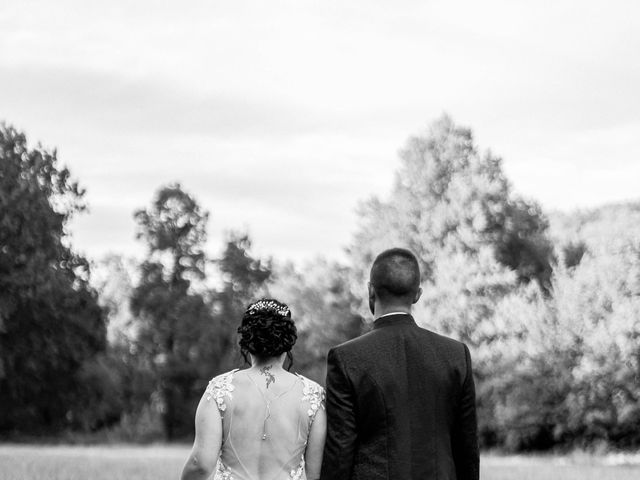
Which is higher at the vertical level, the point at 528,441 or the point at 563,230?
the point at 563,230

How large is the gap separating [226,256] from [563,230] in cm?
1684

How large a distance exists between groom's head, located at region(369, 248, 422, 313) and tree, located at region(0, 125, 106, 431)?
2768cm

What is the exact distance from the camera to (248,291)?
51.0 metres

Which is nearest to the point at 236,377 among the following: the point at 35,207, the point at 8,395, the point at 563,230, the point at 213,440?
the point at 213,440

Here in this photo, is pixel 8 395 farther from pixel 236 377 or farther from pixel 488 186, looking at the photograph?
pixel 236 377

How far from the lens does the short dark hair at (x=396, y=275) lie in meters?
5.18

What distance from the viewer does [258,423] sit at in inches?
211

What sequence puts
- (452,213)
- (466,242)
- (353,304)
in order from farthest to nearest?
(353,304), (452,213), (466,242)

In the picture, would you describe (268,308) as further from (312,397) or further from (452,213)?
(452,213)

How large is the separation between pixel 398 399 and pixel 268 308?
0.87 m

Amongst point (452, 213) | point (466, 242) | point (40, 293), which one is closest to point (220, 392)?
point (40, 293)

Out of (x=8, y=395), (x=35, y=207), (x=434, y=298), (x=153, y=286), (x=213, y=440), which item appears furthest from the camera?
(x=153, y=286)

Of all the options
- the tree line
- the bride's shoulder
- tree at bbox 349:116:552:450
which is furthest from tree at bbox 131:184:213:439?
the bride's shoulder

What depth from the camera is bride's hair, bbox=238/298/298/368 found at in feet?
17.6
